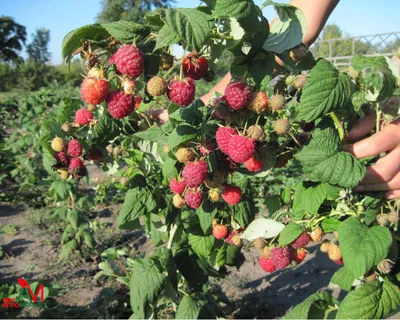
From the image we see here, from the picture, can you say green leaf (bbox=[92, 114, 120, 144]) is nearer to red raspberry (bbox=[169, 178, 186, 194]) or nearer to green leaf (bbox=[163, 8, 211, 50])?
red raspberry (bbox=[169, 178, 186, 194])

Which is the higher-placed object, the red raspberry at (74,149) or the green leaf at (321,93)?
the green leaf at (321,93)

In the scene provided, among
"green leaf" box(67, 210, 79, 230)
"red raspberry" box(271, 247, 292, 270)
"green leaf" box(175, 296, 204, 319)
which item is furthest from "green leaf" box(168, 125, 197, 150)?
"green leaf" box(67, 210, 79, 230)

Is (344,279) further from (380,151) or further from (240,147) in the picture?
(240,147)

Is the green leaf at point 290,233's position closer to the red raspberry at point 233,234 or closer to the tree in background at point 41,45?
the red raspberry at point 233,234

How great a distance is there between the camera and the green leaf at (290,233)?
1.35 m

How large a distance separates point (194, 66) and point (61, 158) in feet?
3.46

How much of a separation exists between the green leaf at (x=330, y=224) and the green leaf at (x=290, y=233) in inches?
4.4

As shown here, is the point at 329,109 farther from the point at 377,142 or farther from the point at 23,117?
the point at 23,117

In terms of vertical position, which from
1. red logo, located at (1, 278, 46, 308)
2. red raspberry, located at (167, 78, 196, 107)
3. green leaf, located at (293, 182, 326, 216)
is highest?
red raspberry, located at (167, 78, 196, 107)

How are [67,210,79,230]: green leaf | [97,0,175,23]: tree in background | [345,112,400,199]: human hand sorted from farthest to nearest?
[97,0,175,23]: tree in background
[67,210,79,230]: green leaf
[345,112,400,199]: human hand

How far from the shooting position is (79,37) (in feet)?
2.97

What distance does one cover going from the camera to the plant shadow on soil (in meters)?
3.10

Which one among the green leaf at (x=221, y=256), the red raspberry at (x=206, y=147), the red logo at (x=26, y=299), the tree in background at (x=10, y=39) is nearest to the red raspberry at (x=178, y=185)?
the red raspberry at (x=206, y=147)

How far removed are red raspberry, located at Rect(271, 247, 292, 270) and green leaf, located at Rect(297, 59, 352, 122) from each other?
68 centimetres
